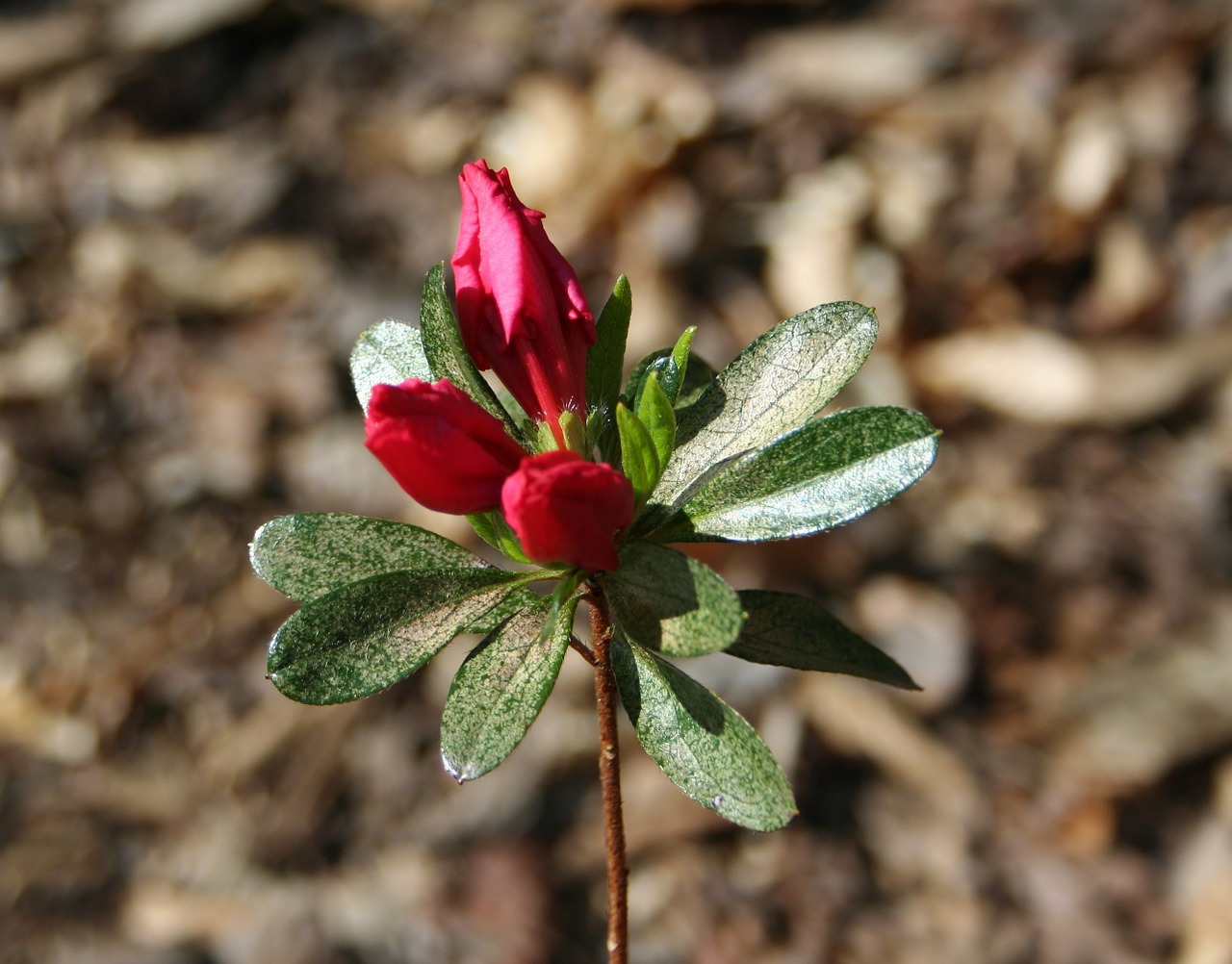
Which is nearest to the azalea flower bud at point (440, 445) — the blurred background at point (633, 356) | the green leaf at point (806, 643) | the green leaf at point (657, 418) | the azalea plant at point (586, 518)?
the azalea plant at point (586, 518)

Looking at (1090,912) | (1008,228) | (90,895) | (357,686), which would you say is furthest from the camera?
(1008,228)

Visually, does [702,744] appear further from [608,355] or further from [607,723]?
[608,355]

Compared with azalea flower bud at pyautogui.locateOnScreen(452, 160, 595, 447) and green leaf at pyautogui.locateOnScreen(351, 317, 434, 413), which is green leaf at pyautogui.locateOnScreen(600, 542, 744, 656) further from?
green leaf at pyautogui.locateOnScreen(351, 317, 434, 413)

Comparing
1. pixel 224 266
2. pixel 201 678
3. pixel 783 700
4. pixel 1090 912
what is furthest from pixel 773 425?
pixel 224 266

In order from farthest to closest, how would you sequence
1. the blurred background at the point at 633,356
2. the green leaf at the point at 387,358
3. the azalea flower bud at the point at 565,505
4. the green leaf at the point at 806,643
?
the blurred background at the point at 633,356 → the green leaf at the point at 387,358 → the green leaf at the point at 806,643 → the azalea flower bud at the point at 565,505

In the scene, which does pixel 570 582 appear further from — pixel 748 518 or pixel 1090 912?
pixel 1090 912

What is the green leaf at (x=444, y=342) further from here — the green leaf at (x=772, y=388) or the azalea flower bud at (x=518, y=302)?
the green leaf at (x=772, y=388)
